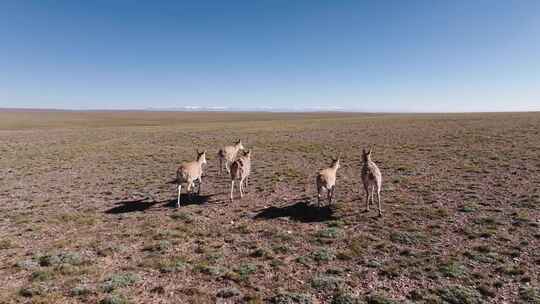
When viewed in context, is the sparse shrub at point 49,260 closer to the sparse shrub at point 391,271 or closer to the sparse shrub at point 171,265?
the sparse shrub at point 171,265

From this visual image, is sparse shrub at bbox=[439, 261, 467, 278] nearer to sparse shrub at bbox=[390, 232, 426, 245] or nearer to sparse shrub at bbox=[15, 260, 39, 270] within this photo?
sparse shrub at bbox=[390, 232, 426, 245]

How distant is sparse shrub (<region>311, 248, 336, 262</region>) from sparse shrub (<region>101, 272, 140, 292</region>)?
15.1 ft

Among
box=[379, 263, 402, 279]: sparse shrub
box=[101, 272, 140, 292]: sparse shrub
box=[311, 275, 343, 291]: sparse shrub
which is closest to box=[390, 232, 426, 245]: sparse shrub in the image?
box=[379, 263, 402, 279]: sparse shrub

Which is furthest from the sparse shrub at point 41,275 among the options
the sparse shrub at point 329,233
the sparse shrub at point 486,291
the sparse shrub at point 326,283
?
the sparse shrub at point 486,291

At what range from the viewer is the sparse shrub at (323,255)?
8112 millimetres

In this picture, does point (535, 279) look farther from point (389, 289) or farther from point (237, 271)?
point (237, 271)

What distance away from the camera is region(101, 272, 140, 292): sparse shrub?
680 centimetres

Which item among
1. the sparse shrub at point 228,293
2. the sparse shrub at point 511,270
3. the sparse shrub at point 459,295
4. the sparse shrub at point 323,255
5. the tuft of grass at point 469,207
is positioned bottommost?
the sparse shrub at point 228,293

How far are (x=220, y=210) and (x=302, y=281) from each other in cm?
615

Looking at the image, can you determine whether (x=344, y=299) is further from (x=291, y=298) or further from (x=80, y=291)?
(x=80, y=291)

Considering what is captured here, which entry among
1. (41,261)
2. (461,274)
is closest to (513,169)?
(461,274)

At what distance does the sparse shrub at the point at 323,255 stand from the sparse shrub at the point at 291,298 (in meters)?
1.74

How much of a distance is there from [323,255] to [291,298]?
210 cm

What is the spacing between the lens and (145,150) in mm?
31781
